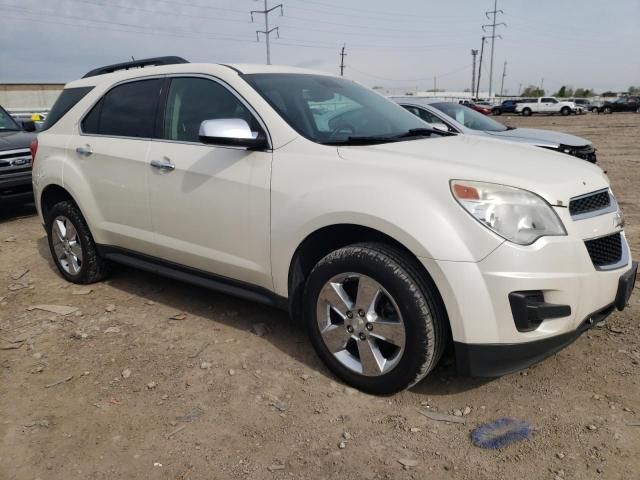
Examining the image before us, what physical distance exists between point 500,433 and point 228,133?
2.05 m

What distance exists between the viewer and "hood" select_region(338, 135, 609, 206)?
2539 millimetres

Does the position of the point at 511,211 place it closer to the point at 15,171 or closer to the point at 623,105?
the point at 15,171

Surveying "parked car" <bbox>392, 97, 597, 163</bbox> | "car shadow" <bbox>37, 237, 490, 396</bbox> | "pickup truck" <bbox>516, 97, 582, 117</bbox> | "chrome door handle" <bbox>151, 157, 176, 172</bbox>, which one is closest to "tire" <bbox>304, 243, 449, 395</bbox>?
"car shadow" <bbox>37, 237, 490, 396</bbox>

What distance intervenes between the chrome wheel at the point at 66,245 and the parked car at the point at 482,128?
15.9 feet

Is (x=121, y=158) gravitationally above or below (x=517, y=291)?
above

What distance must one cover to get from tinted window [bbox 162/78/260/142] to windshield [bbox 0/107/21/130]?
5.63m

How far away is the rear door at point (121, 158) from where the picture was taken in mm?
3859

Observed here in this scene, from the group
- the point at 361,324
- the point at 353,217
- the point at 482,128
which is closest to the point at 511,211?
the point at 353,217

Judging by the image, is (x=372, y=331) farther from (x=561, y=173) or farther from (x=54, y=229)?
(x=54, y=229)

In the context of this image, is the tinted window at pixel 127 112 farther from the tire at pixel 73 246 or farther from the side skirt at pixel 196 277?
the side skirt at pixel 196 277

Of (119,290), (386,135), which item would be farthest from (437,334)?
(119,290)

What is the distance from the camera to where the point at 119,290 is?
15.2 ft

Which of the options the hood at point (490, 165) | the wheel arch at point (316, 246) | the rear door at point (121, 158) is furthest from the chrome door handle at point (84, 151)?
the hood at point (490, 165)

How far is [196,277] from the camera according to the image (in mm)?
3691
